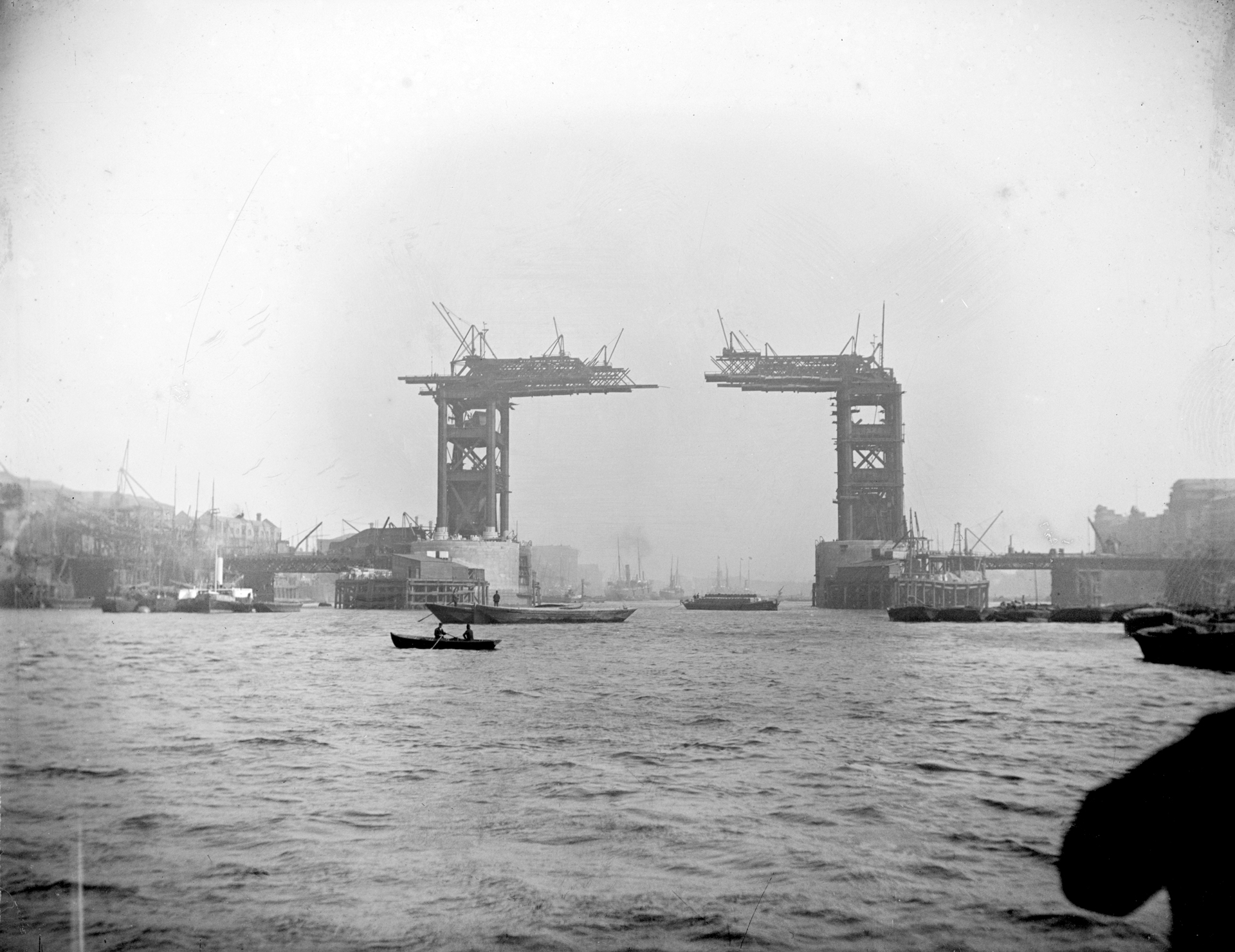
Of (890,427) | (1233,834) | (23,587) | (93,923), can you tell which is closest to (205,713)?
(93,923)

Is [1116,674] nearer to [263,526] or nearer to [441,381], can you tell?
[441,381]

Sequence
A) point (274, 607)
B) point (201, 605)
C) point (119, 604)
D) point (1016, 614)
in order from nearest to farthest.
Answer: point (1016, 614) < point (119, 604) < point (201, 605) < point (274, 607)

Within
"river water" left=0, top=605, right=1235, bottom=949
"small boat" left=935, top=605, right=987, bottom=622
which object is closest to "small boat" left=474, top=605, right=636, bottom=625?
"small boat" left=935, top=605, right=987, bottom=622

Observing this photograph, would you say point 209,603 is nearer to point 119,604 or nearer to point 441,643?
point 119,604

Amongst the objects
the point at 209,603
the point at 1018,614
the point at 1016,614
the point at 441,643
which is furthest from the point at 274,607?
the point at 441,643

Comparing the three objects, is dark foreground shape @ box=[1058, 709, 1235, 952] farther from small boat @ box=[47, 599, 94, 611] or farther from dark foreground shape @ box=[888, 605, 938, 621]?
small boat @ box=[47, 599, 94, 611]

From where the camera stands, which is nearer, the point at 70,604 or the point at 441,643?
the point at 441,643
